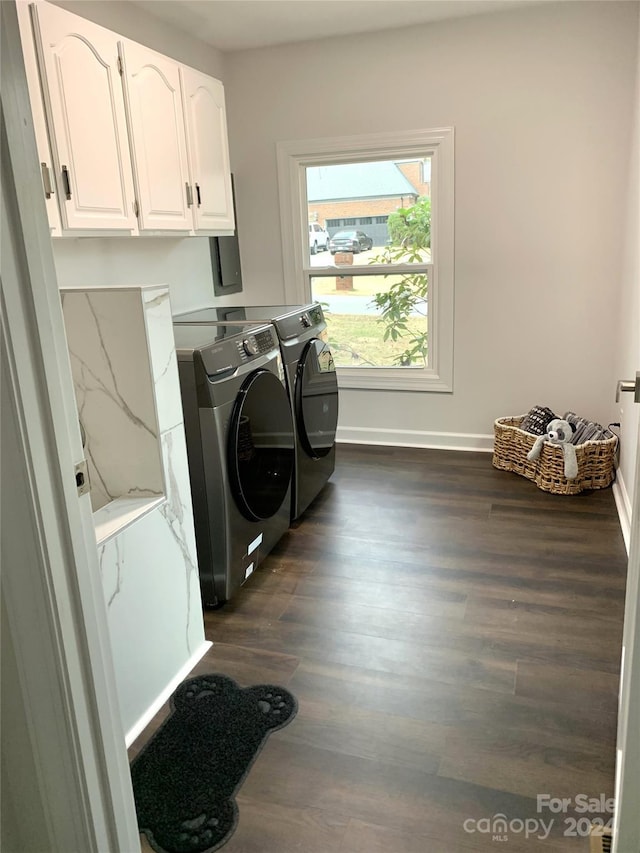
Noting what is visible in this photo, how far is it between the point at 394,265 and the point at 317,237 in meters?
0.56

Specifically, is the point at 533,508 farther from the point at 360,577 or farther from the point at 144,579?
the point at 144,579

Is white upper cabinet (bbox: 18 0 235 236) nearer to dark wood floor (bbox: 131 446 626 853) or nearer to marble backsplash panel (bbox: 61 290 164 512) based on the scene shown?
marble backsplash panel (bbox: 61 290 164 512)

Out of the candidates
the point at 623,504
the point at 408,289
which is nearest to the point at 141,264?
the point at 408,289

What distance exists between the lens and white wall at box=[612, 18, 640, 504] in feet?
9.64

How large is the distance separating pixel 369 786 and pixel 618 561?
1.57m

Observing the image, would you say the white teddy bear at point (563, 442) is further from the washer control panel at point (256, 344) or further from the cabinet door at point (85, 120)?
the cabinet door at point (85, 120)

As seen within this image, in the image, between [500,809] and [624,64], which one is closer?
[500,809]

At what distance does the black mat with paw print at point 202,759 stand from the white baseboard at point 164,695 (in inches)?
1.1

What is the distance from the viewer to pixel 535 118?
354 centimetres

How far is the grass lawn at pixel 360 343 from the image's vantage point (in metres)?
4.25

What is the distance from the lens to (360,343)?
4.31 metres

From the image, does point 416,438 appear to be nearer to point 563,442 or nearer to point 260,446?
point 563,442

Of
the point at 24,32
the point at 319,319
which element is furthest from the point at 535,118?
the point at 24,32

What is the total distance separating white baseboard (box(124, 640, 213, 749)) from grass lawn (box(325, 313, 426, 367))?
2.49m
